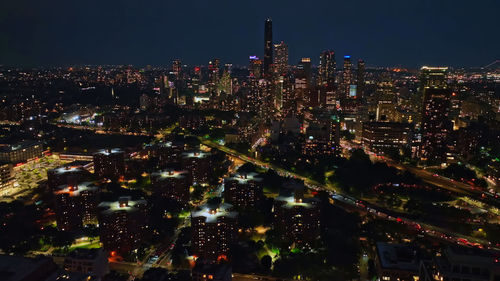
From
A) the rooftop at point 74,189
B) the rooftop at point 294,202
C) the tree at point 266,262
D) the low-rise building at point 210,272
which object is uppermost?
the rooftop at point 74,189

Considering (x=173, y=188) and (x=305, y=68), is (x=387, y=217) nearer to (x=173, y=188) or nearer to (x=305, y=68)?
(x=173, y=188)

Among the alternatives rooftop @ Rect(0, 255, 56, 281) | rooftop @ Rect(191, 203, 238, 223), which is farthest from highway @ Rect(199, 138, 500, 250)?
rooftop @ Rect(0, 255, 56, 281)

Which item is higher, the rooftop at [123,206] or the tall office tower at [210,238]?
the rooftop at [123,206]

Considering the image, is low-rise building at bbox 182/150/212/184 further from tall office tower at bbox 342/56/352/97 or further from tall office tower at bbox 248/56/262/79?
tall office tower at bbox 342/56/352/97

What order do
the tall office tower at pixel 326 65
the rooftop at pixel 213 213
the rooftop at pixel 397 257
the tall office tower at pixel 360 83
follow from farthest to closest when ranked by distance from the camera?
the tall office tower at pixel 326 65, the tall office tower at pixel 360 83, the rooftop at pixel 213 213, the rooftop at pixel 397 257

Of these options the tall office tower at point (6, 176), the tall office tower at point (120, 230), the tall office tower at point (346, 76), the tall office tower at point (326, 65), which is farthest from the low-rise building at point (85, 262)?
the tall office tower at point (326, 65)

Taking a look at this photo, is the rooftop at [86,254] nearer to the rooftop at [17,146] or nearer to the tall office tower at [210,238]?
the tall office tower at [210,238]

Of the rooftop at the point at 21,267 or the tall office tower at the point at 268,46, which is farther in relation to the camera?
the tall office tower at the point at 268,46
